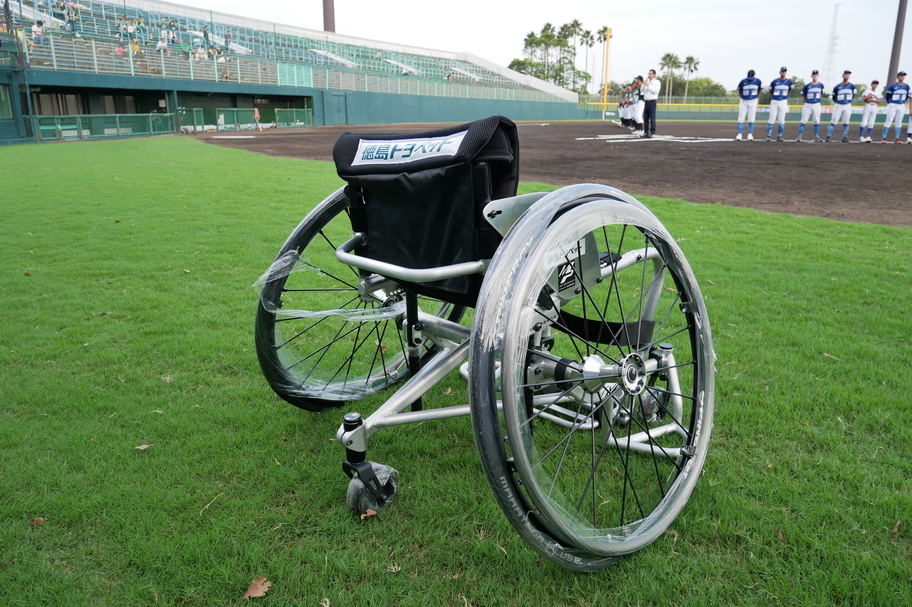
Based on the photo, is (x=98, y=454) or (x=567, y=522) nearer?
(x=567, y=522)

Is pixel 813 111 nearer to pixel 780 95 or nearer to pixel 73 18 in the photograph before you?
pixel 780 95

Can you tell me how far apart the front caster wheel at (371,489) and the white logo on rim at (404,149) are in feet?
A: 3.28

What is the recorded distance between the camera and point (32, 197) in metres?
8.51

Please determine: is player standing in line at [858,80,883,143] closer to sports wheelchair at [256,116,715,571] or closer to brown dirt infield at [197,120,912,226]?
brown dirt infield at [197,120,912,226]

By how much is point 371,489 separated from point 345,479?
29cm

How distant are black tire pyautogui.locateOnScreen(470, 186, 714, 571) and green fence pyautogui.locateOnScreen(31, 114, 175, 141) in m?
27.6

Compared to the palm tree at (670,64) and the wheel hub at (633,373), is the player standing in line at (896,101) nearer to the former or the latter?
the wheel hub at (633,373)

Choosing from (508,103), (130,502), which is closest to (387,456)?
(130,502)

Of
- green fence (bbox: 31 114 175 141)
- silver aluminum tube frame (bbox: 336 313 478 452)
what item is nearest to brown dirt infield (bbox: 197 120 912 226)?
silver aluminum tube frame (bbox: 336 313 478 452)

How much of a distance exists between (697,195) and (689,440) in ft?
23.3

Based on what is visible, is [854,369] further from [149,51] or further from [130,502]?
[149,51]

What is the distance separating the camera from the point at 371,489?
203 centimetres

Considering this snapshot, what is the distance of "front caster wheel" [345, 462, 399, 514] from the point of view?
2018mm

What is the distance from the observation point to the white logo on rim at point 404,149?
6.07ft
